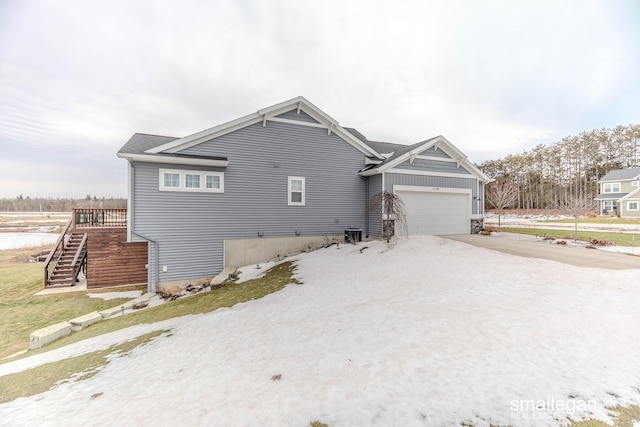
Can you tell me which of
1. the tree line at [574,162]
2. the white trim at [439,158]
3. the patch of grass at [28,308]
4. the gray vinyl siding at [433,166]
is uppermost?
the tree line at [574,162]

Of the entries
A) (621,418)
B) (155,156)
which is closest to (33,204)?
(155,156)

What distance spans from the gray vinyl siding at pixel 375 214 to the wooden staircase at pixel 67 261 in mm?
14581

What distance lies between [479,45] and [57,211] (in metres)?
102

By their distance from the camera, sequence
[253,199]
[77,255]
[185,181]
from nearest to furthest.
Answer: [185,181]
[253,199]
[77,255]

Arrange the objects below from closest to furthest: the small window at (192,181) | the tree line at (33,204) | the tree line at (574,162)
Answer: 1. the small window at (192,181)
2. the tree line at (574,162)
3. the tree line at (33,204)

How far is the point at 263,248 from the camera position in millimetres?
11781

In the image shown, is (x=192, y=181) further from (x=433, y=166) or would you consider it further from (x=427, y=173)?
(x=433, y=166)

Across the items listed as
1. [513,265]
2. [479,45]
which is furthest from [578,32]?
[513,265]

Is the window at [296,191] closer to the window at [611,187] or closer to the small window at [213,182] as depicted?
the small window at [213,182]

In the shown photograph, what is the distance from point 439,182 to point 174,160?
1252 centimetres

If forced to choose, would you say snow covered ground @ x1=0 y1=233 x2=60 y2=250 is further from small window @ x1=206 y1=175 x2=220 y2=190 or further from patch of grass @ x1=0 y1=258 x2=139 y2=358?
small window @ x1=206 y1=175 x2=220 y2=190

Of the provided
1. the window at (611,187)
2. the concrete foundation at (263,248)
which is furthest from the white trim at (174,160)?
the window at (611,187)

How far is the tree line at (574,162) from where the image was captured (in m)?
44.2

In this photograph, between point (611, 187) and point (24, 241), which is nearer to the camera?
point (24, 241)
